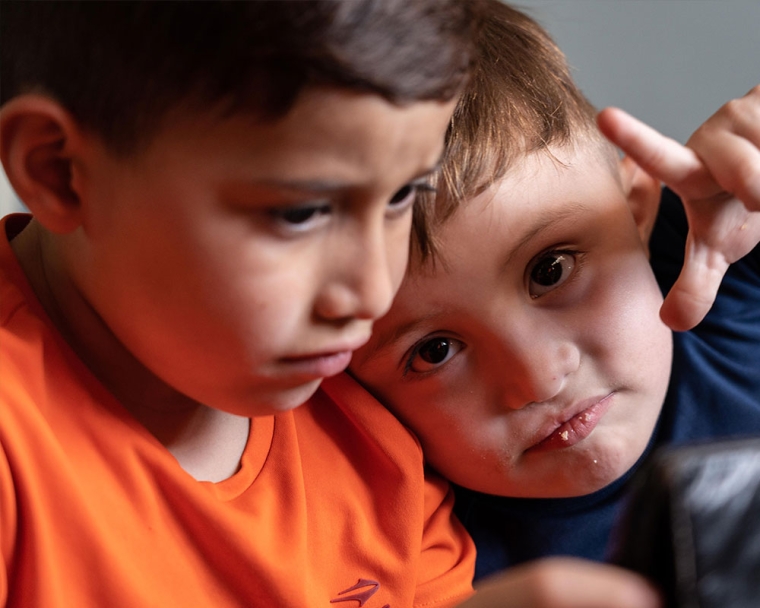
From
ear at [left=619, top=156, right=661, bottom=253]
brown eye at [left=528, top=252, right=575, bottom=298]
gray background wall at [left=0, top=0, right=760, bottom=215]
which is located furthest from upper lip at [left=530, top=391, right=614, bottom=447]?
gray background wall at [left=0, top=0, right=760, bottom=215]

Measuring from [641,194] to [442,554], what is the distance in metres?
0.40

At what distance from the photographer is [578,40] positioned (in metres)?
1.18

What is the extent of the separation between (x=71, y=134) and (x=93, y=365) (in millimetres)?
188

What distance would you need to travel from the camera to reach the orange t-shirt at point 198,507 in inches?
22.7

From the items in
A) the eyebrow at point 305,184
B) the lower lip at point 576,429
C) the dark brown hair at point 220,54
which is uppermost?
the dark brown hair at point 220,54

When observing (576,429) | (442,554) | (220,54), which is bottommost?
(442,554)

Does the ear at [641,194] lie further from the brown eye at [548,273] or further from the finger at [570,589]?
the finger at [570,589]

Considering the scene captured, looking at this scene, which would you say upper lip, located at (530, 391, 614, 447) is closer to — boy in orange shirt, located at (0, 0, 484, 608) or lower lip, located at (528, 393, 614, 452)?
lower lip, located at (528, 393, 614, 452)

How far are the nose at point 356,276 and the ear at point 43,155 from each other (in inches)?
6.3

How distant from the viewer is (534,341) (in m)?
0.74

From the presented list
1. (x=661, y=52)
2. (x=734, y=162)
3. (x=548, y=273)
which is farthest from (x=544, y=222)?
(x=661, y=52)

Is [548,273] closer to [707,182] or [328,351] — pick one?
[707,182]

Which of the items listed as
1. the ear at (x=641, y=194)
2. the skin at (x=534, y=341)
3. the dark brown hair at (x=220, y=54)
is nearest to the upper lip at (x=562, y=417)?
the skin at (x=534, y=341)

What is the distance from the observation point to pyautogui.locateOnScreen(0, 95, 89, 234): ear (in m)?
0.52
